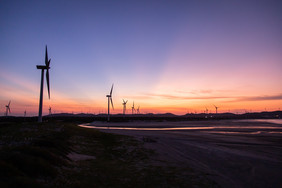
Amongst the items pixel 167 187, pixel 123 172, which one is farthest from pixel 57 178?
pixel 167 187

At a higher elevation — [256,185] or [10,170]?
[10,170]

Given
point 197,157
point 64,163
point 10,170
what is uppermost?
point 10,170

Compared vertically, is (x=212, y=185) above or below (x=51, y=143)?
below

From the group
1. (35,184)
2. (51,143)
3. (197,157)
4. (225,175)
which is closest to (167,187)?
(225,175)

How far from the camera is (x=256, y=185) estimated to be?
30.8 ft

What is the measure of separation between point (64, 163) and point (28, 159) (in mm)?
2264

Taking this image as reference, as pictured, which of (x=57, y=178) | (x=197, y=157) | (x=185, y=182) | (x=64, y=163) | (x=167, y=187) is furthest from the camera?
(x=197, y=157)

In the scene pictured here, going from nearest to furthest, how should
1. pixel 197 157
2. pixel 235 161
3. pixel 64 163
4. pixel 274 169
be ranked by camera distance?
1. pixel 64 163
2. pixel 274 169
3. pixel 235 161
4. pixel 197 157

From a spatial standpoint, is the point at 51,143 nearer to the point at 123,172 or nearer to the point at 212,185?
the point at 123,172

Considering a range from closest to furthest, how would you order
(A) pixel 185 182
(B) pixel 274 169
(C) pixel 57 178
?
(C) pixel 57 178 → (A) pixel 185 182 → (B) pixel 274 169

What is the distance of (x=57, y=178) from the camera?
766cm

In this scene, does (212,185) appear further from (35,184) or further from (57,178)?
(35,184)

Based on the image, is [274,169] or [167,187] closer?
[167,187]

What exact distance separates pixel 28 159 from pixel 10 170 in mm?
1302
